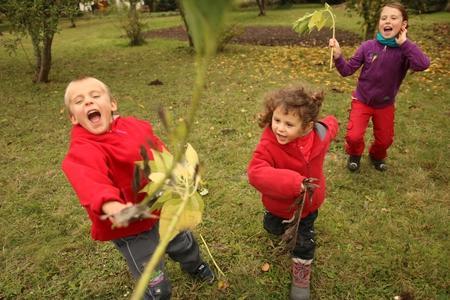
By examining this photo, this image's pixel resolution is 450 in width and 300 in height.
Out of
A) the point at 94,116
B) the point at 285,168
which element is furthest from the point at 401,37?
the point at 94,116

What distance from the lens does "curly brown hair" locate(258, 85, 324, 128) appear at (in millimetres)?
2299

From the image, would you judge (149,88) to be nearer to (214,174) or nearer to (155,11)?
(214,174)

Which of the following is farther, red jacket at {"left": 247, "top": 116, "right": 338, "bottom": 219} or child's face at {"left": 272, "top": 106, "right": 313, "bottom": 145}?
child's face at {"left": 272, "top": 106, "right": 313, "bottom": 145}

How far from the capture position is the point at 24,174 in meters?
4.41

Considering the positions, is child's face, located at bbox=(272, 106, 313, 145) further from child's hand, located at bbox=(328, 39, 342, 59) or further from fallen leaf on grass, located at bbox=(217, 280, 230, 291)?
child's hand, located at bbox=(328, 39, 342, 59)

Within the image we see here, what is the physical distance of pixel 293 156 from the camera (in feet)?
7.89

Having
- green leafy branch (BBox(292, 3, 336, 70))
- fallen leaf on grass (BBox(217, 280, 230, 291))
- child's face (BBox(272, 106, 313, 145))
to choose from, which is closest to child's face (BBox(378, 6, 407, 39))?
green leafy branch (BBox(292, 3, 336, 70))

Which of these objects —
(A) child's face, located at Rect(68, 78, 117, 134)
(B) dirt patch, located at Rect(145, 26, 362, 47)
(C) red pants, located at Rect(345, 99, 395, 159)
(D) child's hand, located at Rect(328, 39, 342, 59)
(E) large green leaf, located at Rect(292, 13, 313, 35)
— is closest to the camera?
(A) child's face, located at Rect(68, 78, 117, 134)

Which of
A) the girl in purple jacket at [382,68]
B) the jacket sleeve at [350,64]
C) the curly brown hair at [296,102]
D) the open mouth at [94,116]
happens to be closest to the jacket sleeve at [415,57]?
the girl in purple jacket at [382,68]

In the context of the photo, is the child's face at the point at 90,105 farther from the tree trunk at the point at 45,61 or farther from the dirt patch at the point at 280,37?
the dirt patch at the point at 280,37

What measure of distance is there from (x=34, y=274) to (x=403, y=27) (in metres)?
3.60

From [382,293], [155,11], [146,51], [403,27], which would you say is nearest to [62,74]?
[146,51]

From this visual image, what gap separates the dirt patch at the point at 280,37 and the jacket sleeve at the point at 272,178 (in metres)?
9.27

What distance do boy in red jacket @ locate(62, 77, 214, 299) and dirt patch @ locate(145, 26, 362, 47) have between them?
9.72 meters
